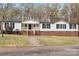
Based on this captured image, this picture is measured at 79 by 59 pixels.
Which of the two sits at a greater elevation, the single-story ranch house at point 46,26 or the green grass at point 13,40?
the single-story ranch house at point 46,26

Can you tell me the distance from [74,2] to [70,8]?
90 millimetres

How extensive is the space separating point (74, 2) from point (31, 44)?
0.75 metres

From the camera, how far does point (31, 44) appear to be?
419 ft

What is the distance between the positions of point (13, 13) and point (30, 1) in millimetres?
268

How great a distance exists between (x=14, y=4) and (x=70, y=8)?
0.70 m

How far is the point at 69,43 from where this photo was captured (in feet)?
419

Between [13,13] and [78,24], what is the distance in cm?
83

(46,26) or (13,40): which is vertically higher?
(46,26)

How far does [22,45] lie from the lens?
12769cm

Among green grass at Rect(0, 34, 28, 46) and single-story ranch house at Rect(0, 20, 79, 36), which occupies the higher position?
single-story ranch house at Rect(0, 20, 79, 36)

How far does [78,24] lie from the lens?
128 metres

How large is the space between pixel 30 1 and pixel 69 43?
72cm

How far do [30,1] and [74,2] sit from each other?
0.55 meters

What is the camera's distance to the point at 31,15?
127750mm
